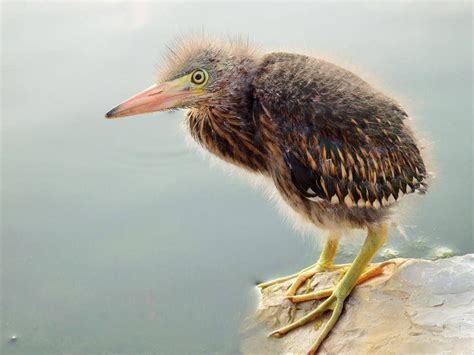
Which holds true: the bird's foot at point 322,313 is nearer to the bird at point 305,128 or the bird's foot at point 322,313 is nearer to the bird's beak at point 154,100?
the bird at point 305,128

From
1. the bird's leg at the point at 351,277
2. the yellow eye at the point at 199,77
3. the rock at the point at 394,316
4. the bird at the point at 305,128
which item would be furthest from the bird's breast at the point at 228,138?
the rock at the point at 394,316

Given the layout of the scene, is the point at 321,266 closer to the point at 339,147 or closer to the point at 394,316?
the point at 394,316

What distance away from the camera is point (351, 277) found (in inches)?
95.3

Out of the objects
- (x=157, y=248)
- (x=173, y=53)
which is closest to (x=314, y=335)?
(x=157, y=248)

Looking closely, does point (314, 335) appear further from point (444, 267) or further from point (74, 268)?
point (74, 268)

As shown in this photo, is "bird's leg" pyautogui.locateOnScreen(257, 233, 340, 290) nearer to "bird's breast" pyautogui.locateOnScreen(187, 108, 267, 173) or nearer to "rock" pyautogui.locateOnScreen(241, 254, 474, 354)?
"rock" pyautogui.locateOnScreen(241, 254, 474, 354)

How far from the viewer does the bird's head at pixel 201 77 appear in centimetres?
228

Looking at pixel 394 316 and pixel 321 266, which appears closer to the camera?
pixel 394 316

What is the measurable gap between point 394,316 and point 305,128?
0.73 m

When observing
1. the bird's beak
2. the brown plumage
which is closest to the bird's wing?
the brown plumage

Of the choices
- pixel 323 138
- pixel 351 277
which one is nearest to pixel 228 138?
pixel 323 138

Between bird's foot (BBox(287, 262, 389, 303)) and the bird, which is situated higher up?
the bird

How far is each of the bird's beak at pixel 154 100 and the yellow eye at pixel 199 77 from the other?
4cm

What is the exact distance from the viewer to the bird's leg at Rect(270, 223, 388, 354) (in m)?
2.38
